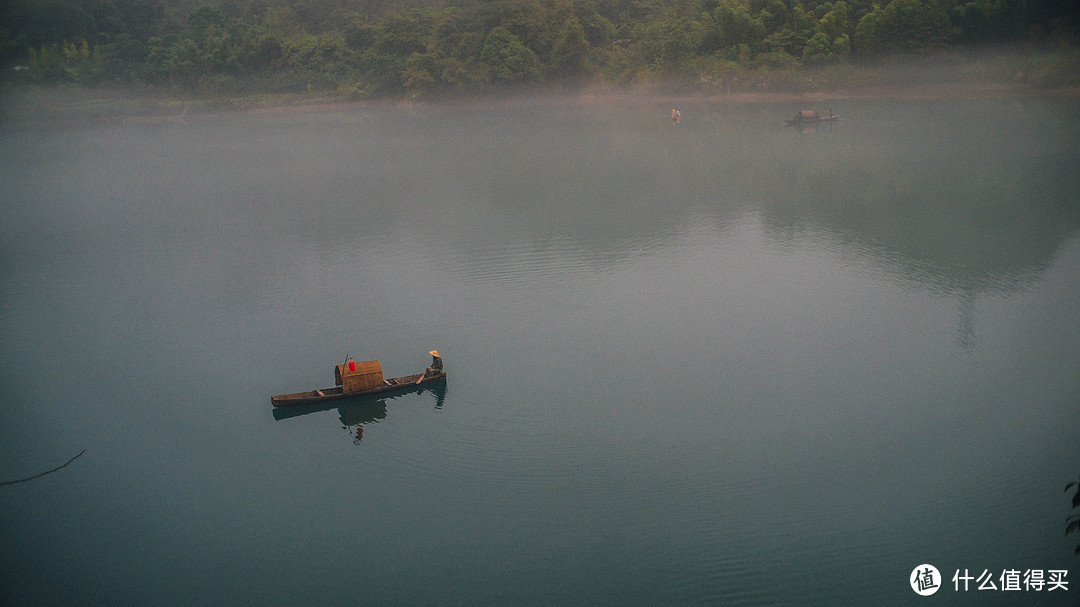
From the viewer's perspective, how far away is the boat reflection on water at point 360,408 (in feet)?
46.9

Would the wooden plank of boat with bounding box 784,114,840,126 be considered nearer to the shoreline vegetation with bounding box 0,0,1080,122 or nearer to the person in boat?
the shoreline vegetation with bounding box 0,0,1080,122

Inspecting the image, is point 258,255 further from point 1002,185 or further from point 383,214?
point 1002,185

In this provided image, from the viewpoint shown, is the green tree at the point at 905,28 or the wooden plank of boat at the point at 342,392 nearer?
the wooden plank of boat at the point at 342,392

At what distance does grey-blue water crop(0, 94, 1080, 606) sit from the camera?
10.3 meters

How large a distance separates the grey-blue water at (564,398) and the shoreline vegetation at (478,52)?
71.3ft

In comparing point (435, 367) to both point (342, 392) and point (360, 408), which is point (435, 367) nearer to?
point (360, 408)

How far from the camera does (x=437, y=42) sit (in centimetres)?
6625

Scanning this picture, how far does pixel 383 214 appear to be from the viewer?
2986 centimetres

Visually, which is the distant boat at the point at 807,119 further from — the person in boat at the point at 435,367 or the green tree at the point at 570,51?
the person in boat at the point at 435,367

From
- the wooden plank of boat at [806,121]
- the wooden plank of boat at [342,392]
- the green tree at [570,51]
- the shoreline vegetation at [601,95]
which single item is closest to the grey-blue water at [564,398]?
the wooden plank of boat at [342,392]

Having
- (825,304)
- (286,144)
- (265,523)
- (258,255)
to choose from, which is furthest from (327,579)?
(286,144)

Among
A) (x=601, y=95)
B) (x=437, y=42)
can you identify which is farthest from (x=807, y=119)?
(x=437, y=42)

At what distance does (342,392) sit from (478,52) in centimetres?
5667

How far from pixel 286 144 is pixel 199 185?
14.0 meters
